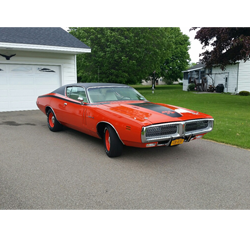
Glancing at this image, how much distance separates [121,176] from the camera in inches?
165

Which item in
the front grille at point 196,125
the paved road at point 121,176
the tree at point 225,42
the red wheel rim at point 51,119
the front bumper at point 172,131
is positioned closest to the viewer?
the paved road at point 121,176

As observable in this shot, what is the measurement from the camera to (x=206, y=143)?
6.48m

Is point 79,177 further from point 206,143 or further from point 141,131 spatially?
point 206,143

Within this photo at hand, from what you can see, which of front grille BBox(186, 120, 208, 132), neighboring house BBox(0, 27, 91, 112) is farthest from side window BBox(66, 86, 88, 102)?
neighboring house BBox(0, 27, 91, 112)

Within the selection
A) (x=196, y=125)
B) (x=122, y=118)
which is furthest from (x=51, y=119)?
(x=196, y=125)

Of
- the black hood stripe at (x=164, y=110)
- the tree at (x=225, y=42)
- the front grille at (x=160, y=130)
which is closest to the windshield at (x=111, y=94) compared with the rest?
the black hood stripe at (x=164, y=110)

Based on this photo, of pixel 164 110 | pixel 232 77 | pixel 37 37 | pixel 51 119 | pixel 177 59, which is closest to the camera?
pixel 164 110

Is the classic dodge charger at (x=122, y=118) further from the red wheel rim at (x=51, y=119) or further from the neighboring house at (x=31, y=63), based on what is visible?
the neighboring house at (x=31, y=63)

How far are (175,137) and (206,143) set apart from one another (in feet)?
7.17

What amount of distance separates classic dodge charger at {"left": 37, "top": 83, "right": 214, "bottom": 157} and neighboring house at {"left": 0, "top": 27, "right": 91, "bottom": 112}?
583cm

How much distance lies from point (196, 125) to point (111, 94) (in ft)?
7.34

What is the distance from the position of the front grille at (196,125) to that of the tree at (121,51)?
1842 centimetres

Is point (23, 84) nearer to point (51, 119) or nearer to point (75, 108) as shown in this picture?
point (51, 119)

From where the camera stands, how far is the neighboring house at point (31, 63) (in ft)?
38.3
